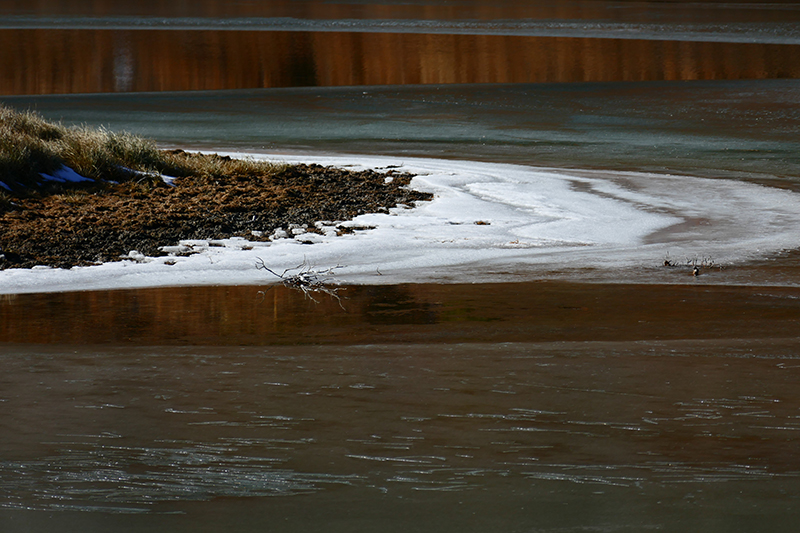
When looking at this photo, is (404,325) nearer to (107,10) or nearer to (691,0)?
(107,10)

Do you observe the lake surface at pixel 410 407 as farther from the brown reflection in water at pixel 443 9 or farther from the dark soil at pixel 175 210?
the brown reflection in water at pixel 443 9

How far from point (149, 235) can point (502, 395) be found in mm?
5267

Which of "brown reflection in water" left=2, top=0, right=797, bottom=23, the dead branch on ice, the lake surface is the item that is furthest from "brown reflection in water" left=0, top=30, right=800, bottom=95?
the lake surface

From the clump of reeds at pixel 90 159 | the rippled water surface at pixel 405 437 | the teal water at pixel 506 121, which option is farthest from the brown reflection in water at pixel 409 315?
the teal water at pixel 506 121

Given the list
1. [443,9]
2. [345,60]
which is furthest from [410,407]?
[443,9]

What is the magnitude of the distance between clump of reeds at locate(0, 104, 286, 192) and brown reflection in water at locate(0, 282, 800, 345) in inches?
192

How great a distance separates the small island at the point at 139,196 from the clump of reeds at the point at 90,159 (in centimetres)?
Answer: 2

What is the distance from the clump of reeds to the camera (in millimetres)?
12359

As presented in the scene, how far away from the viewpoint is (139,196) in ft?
39.4

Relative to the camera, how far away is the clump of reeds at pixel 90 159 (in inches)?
487

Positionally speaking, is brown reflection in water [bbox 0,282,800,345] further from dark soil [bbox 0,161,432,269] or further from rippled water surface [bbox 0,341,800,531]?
dark soil [bbox 0,161,432,269]

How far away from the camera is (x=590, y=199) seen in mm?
12391

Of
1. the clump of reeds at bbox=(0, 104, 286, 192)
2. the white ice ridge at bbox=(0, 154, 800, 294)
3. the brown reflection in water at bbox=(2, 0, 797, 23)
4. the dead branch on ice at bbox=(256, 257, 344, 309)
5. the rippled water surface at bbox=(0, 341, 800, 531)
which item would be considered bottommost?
the rippled water surface at bbox=(0, 341, 800, 531)

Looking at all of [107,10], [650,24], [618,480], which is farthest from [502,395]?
[107,10]
